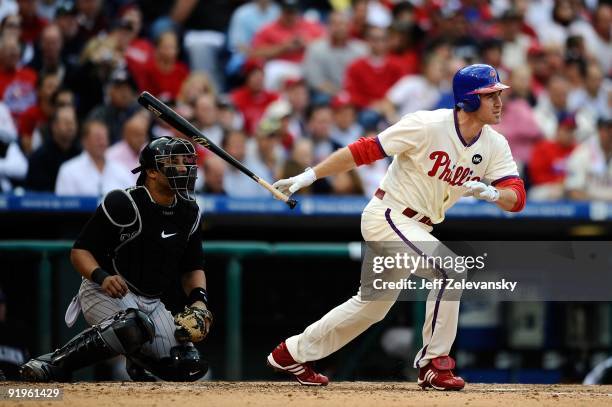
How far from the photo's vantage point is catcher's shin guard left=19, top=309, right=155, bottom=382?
5.37 meters

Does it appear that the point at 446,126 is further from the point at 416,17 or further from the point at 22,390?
the point at 416,17

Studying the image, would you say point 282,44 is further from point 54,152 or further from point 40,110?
point 54,152

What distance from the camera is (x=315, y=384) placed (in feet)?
19.0

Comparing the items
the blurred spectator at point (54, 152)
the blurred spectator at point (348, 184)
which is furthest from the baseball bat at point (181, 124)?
the blurred spectator at point (348, 184)

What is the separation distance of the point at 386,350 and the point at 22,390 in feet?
10.2

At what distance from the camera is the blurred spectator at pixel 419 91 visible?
10.2 m

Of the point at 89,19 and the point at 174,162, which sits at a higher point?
the point at 89,19

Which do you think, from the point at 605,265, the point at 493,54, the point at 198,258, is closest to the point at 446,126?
the point at 198,258

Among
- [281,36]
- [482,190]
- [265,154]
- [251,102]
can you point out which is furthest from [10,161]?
[482,190]

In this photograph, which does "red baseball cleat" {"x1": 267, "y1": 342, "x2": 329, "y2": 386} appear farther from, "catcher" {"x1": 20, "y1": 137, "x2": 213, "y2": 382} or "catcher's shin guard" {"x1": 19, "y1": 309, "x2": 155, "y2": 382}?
"catcher's shin guard" {"x1": 19, "y1": 309, "x2": 155, "y2": 382}

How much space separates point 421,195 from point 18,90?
14.9 feet

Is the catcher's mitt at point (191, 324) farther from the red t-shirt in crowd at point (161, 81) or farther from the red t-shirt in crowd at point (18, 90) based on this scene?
the red t-shirt in crowd at point (161, 81)

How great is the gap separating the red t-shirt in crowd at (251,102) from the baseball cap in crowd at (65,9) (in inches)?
62.2

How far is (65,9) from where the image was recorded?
9.70 m
